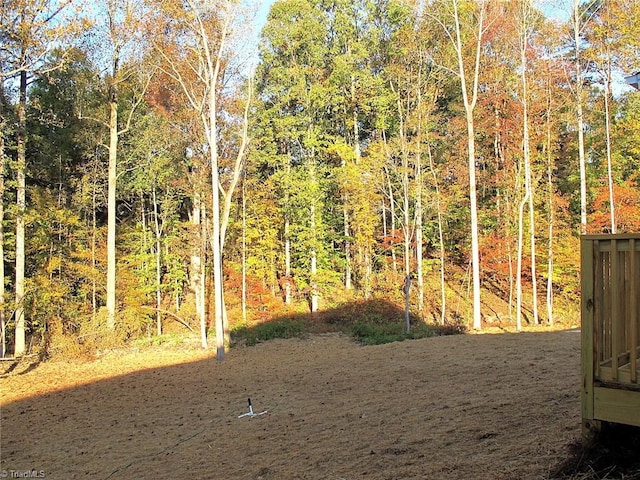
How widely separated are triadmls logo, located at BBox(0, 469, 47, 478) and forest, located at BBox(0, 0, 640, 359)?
29.5 feet

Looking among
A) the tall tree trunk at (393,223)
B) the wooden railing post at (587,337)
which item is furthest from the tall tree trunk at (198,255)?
the wooden railing post at (587,337)

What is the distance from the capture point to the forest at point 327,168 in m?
15.7

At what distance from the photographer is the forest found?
15.7 m

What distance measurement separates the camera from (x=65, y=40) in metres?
11.8

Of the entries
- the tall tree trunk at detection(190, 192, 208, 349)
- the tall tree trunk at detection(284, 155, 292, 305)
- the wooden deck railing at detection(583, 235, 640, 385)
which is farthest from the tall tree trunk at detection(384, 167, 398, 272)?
the wooden deck railing at detection(583, 235, 640, 385)

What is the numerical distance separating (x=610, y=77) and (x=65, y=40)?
57.8 ft

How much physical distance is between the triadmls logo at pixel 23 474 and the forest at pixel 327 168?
29.5ft

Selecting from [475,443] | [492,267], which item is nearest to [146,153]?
[492,267]

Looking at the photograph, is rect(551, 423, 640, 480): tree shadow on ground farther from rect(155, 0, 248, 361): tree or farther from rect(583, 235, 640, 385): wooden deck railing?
rect(155, 0, 248, 361): tree

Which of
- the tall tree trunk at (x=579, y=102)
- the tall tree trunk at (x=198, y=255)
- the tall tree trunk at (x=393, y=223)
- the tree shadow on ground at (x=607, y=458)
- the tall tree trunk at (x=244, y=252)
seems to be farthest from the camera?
the tall tree trunk at (x=244, y=252)

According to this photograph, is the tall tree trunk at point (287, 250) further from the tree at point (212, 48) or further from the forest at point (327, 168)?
the tree at point (212, 48)

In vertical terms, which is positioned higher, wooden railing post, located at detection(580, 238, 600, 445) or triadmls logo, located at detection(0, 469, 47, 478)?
wooden railing post, located at detection(580, 238, 600, 445)

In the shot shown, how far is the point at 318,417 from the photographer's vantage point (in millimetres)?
6074

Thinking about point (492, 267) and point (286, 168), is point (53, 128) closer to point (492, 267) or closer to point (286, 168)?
point (286, 168)
